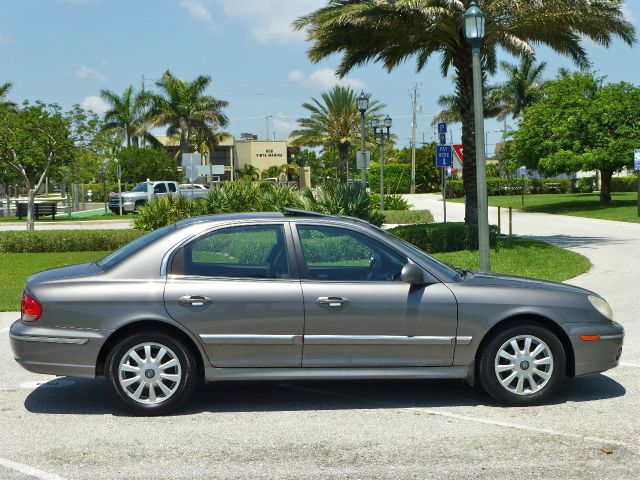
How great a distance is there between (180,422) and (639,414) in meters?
3.37

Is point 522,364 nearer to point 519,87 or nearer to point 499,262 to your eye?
point 499,262

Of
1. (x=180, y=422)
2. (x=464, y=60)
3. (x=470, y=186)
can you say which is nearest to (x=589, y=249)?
(x=470, y=186)

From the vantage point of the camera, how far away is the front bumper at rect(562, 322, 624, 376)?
20.3ft

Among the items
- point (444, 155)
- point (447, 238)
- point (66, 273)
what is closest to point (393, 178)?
point (444, 155)

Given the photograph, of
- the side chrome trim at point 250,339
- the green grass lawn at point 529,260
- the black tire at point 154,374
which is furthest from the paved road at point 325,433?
the green grass lawn at point 529,260

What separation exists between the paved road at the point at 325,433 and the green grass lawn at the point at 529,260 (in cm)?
765

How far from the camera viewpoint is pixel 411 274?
5.98 m

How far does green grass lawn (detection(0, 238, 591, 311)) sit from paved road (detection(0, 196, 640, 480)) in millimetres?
6297

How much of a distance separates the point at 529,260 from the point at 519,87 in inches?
2390

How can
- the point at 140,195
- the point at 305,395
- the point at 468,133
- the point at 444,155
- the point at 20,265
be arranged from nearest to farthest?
the point at 305,395 → the point at 20,265 → the point at 468,133 → the point at 444,155 → the point at 140,195

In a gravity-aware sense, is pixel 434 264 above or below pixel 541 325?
above

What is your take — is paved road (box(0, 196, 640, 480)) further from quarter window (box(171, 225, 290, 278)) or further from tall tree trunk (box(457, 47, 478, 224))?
tall tree trunk (box(457, 47, 478, 224))

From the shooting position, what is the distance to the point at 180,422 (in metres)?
5.90

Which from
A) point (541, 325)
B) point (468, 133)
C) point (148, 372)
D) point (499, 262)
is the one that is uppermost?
point (468, 133)
